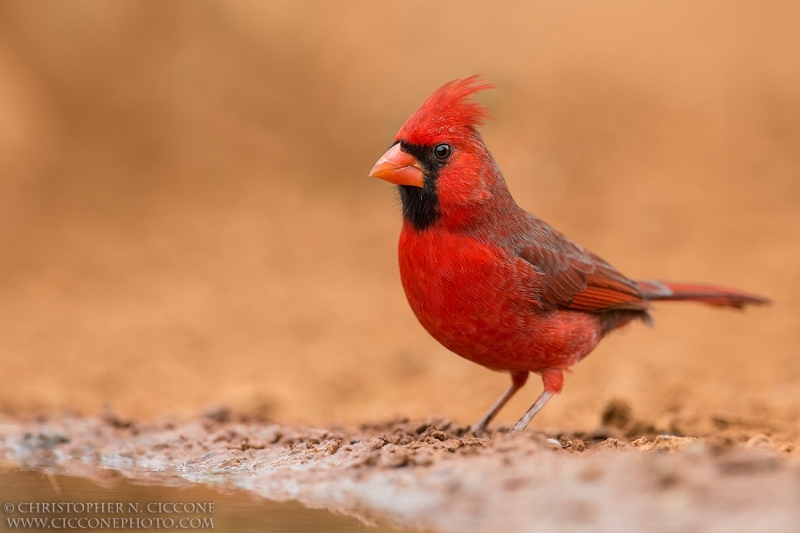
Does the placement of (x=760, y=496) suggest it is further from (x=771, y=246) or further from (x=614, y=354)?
(x=771, y=246)

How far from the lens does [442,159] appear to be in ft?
14.8

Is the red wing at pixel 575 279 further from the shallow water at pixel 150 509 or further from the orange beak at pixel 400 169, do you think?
the shallow water at pixel 150 509

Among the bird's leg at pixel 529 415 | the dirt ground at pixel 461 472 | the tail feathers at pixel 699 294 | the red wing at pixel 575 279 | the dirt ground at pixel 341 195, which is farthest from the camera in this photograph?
the dirt ground at pixel 341 195

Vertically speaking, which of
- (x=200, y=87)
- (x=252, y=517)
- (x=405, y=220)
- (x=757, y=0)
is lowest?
(x=252, y=517)

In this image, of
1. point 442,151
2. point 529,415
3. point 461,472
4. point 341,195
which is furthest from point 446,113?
point 341,195

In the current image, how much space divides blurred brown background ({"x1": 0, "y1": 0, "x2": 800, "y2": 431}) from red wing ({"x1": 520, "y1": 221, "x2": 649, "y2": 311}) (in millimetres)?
1008

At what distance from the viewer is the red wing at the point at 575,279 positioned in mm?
4770

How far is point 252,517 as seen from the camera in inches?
129

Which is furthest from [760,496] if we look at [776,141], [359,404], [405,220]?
[776,141]

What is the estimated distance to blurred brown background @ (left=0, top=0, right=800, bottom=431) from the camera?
6.99 meters

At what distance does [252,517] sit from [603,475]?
1175 mm

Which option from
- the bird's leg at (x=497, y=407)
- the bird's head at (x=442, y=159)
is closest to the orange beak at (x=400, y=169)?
the bird's head at (x=442, y=159)

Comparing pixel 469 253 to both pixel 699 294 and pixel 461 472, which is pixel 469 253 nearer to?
pixel 461 472

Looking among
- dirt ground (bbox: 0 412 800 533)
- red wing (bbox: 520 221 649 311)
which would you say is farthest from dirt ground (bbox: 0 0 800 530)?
dirt ground (bbox: 0 412 800 533)
